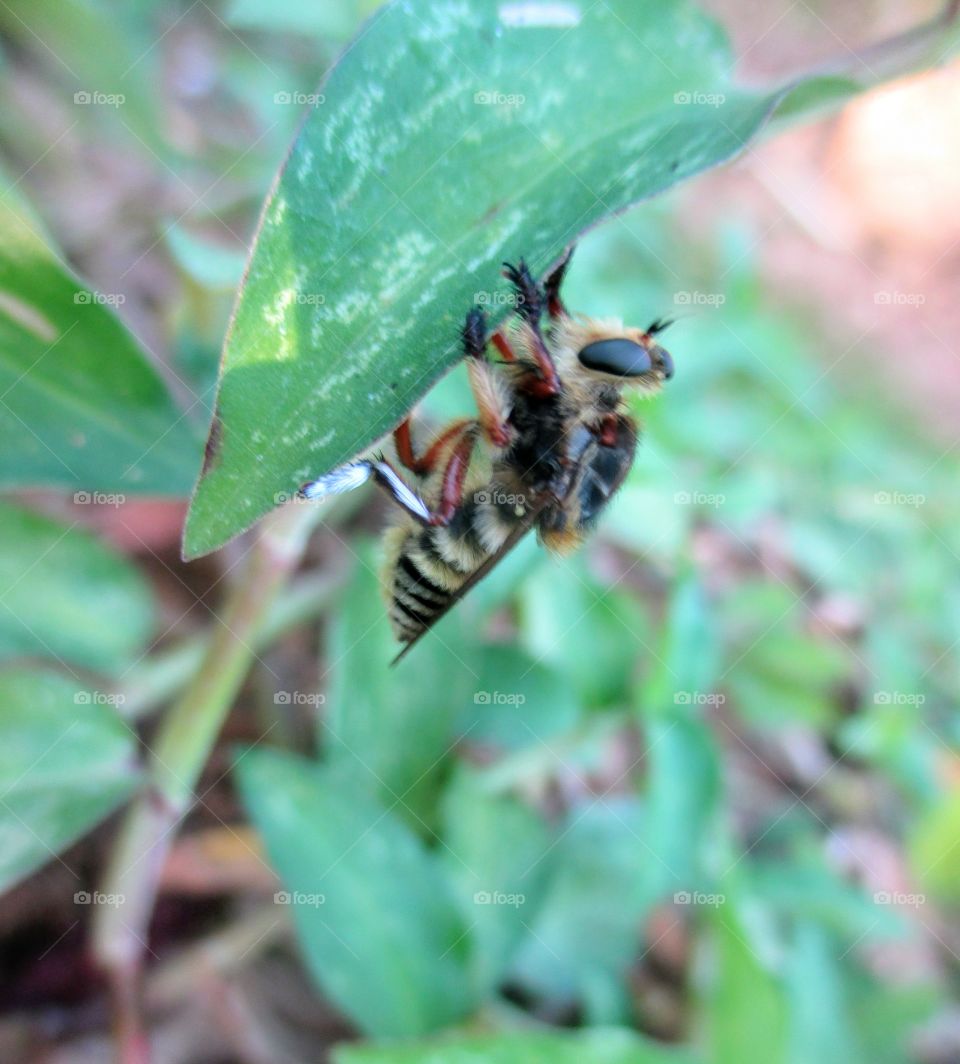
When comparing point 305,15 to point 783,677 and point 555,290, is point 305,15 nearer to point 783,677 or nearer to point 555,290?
point 555,290

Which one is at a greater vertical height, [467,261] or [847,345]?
[467,261]

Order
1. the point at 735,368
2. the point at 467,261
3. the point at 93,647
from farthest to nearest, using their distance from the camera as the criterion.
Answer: the point at 735,368
the point at 93,647
the point at 467,261

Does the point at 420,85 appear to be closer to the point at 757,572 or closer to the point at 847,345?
the point at 757,572

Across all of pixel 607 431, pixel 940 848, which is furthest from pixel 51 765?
pixel 940 848

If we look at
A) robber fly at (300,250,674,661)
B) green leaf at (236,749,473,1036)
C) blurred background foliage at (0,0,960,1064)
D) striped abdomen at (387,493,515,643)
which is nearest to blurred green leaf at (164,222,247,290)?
blurred background foliage at (0,0,960,1064)

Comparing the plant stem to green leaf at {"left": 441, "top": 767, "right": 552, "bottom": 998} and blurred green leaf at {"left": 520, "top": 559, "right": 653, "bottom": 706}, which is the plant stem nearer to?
green leaf at {"left": 441, "top": 767, "right": 552, "bottom": 998}

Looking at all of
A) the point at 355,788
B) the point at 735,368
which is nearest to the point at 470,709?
the point at 355,788

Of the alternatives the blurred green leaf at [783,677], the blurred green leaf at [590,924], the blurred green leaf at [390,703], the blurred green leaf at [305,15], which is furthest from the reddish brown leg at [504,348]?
the blurred green leaf at [783,677]

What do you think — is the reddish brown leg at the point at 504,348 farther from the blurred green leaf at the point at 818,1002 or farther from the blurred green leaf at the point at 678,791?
the blurred green leaf at the point at 818,1002
